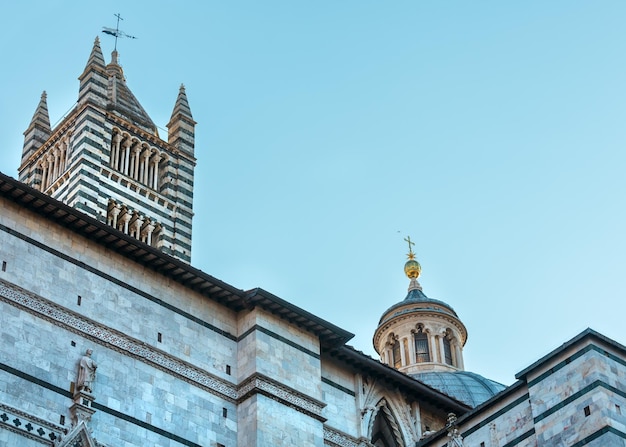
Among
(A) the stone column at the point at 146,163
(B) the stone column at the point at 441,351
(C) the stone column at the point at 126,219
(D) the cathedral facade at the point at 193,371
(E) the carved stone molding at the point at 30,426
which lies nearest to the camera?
(E) the carved stone molding at the point at 30,426

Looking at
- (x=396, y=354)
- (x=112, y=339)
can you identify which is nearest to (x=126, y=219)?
(x=396, y=354)

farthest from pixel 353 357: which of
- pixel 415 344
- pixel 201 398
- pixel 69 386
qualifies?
pixel 415 344

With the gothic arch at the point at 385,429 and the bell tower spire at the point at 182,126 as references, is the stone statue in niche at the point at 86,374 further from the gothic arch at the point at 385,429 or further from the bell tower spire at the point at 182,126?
the bell tower spire at the point at 182,126

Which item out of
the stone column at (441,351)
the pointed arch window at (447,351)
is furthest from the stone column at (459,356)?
the stone column at (441,351)

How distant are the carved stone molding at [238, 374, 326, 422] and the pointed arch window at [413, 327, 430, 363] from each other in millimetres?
21009

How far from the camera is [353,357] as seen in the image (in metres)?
24.9

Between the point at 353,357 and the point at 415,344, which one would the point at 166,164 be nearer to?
the point at 415,344

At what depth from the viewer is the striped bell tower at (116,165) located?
129ft

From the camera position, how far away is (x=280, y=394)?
74.3 feet

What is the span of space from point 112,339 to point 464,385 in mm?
20806

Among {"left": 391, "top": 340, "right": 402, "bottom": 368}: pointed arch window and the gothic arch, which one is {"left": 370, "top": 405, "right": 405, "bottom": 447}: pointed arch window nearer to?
the gothic arch

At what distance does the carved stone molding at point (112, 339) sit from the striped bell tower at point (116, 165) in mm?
16496

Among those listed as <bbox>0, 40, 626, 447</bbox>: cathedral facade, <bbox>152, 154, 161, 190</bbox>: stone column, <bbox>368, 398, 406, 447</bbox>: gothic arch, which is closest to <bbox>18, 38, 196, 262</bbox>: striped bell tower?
<bbox>152, 154, 161, 190</bbox>: stone column

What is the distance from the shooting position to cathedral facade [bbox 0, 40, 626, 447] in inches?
787
